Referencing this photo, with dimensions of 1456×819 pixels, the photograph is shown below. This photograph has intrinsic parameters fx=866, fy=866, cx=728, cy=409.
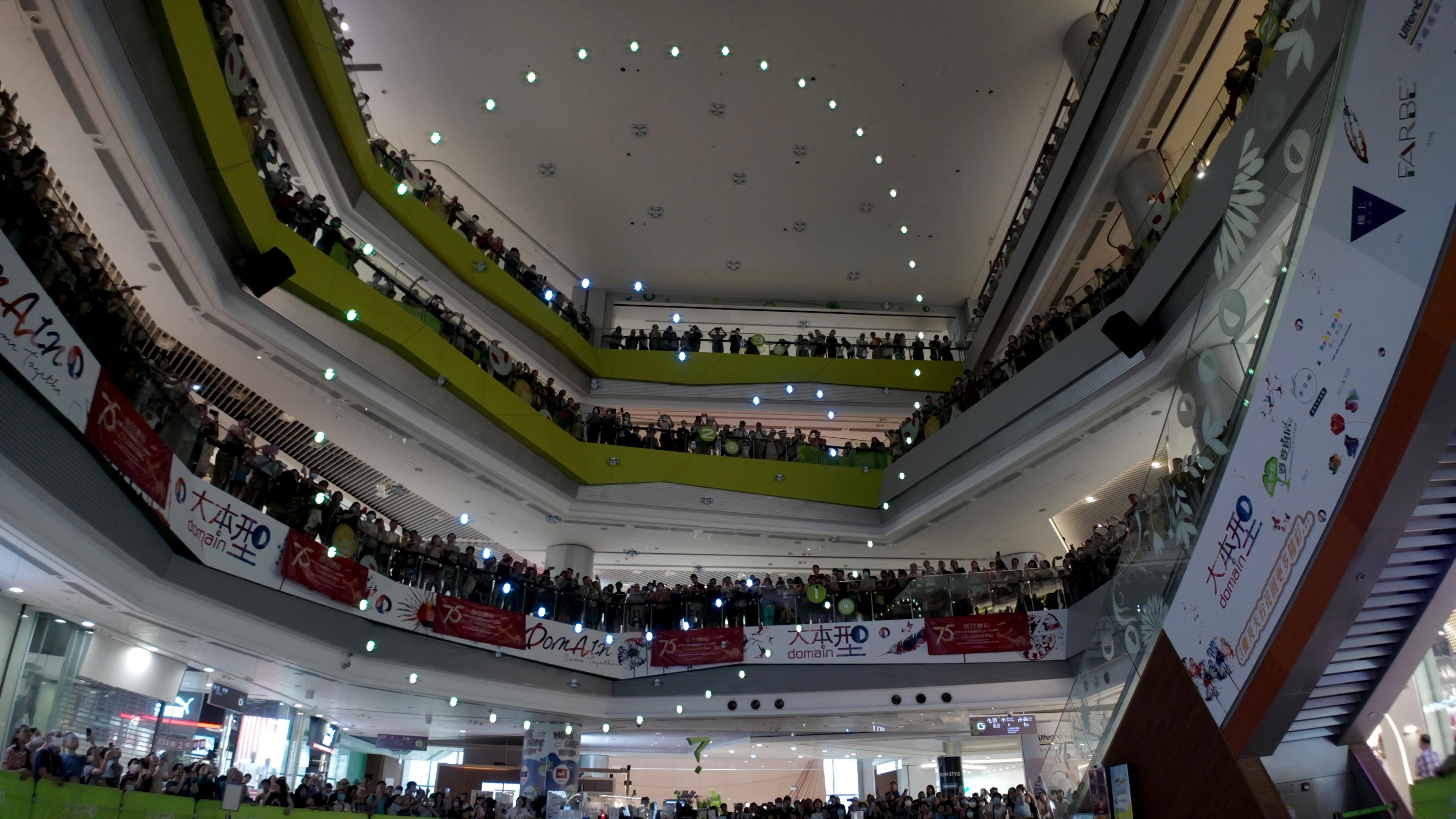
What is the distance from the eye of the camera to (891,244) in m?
22.4

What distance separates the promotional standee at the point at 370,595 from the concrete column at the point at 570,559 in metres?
3.93

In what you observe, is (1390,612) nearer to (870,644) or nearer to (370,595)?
(870,644)

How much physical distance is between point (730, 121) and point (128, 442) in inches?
532

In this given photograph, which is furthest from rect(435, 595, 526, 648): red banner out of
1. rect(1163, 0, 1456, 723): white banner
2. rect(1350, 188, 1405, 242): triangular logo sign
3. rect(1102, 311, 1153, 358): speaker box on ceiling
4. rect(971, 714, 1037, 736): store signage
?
rect(1350, 188, 1405, 242): triangular logo sign

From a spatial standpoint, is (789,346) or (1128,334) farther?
(789,346)

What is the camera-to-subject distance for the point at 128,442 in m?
7.89

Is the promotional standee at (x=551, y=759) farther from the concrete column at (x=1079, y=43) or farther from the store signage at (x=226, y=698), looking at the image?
the concrete column at (x=1079, y=43)

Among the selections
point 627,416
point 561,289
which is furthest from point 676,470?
point 561,289

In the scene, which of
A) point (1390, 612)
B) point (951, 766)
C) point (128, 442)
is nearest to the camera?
point (1390, 612)

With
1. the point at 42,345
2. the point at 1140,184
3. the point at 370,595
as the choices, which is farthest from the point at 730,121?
the point at 42,345

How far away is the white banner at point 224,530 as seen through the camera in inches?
352

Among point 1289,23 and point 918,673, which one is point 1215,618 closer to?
point 1289,23

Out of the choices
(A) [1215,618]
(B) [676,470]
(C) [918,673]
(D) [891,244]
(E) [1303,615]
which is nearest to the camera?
(E) [1303,615]

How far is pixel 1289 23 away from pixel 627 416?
15.4 meters
